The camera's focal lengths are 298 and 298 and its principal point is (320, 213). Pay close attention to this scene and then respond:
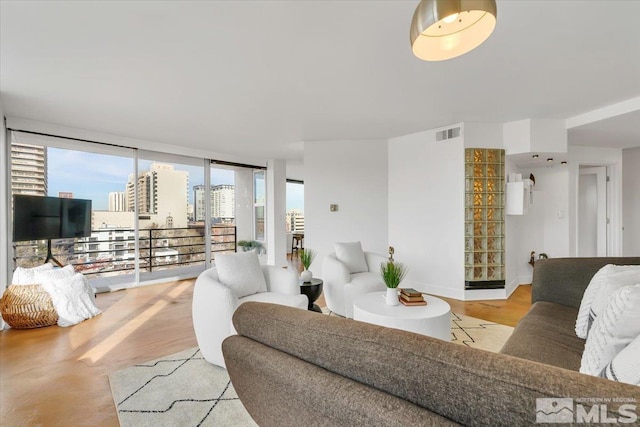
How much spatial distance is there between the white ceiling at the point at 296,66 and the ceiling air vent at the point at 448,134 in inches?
5.6

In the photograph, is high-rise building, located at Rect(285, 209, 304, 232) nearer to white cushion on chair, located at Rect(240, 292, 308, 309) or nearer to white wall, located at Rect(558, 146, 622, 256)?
white cushion on chair, located at Rect(240, 292, 308, 309)

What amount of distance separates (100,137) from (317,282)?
160 inches

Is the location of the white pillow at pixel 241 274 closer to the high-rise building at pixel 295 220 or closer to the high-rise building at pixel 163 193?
the high-rise building at pixel 163 193

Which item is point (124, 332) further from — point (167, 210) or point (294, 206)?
point (294, 206)

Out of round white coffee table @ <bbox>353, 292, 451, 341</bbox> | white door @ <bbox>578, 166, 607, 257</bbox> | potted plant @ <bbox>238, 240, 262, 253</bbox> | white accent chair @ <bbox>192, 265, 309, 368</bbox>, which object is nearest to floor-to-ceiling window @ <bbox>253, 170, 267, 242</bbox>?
potted plant @ <bbox>238, 240, 262, 253</bbox>

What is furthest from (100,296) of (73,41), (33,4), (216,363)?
(33,4)

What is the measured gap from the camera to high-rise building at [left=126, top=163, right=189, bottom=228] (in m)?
5.10

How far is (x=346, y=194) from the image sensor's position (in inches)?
202

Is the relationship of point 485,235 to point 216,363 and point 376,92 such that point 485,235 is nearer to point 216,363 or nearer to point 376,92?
point 376,92

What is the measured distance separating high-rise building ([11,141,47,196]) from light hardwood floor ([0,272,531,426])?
5.81 feet

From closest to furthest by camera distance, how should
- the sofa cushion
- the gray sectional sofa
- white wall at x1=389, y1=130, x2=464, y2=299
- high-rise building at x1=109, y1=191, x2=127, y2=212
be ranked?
the gray sectional sofa, the sofa cushion, white wall at x1=389, y1=130, x2=464, y2=299, high-rise building at x1=109, y1=191, x2=127, y2=212

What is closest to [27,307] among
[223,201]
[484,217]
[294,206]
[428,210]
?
[223,201]

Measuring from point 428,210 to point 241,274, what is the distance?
3.10 metres

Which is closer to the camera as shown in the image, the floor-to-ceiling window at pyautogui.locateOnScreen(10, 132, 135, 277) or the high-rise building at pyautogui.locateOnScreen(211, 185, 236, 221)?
the floor-to-ceiling window at pyautogui.locateOnScreen(10, 132, 135, 277)
